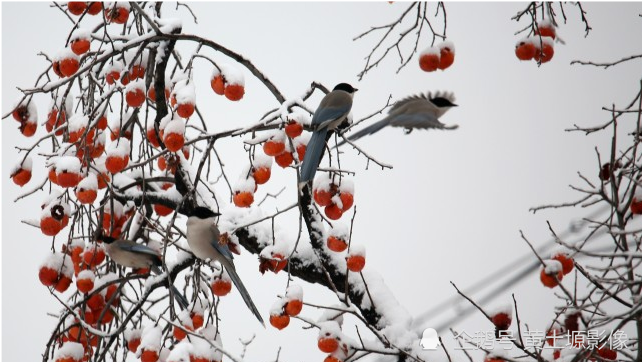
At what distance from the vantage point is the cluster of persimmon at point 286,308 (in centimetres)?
260

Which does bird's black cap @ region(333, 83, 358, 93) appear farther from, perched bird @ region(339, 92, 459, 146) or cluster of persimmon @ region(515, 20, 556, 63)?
cluster of persimmon @ region(515, 20, 556, 63)

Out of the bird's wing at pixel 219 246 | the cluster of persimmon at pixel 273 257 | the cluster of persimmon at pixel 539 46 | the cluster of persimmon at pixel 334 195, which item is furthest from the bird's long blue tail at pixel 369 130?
the cluster of persimmon at pixel 539 46

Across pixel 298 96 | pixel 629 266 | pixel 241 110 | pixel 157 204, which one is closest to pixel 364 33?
pixel 298 96

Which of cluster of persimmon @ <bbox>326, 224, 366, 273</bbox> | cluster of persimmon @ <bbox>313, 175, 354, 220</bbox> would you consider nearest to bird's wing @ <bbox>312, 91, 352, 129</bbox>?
cluster of persimmon @ <bbox>313, 175, 354, 220</bbox>

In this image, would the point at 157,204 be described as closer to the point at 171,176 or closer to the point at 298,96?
the point at 171,176

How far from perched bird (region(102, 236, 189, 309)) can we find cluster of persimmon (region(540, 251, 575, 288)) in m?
1.60

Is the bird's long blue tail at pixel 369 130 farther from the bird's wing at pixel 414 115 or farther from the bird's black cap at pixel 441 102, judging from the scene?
the bird's black cap at pixel 441 102

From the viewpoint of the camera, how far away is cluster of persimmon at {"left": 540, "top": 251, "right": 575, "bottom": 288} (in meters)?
2.70

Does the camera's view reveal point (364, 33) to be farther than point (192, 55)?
Yes

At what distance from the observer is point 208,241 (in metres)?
2.98

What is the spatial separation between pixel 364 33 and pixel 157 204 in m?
1.30

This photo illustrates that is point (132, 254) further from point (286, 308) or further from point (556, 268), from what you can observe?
point (556, 268)

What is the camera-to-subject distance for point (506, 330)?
254 cm

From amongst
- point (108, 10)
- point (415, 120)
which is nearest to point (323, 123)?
point (415, 120)
